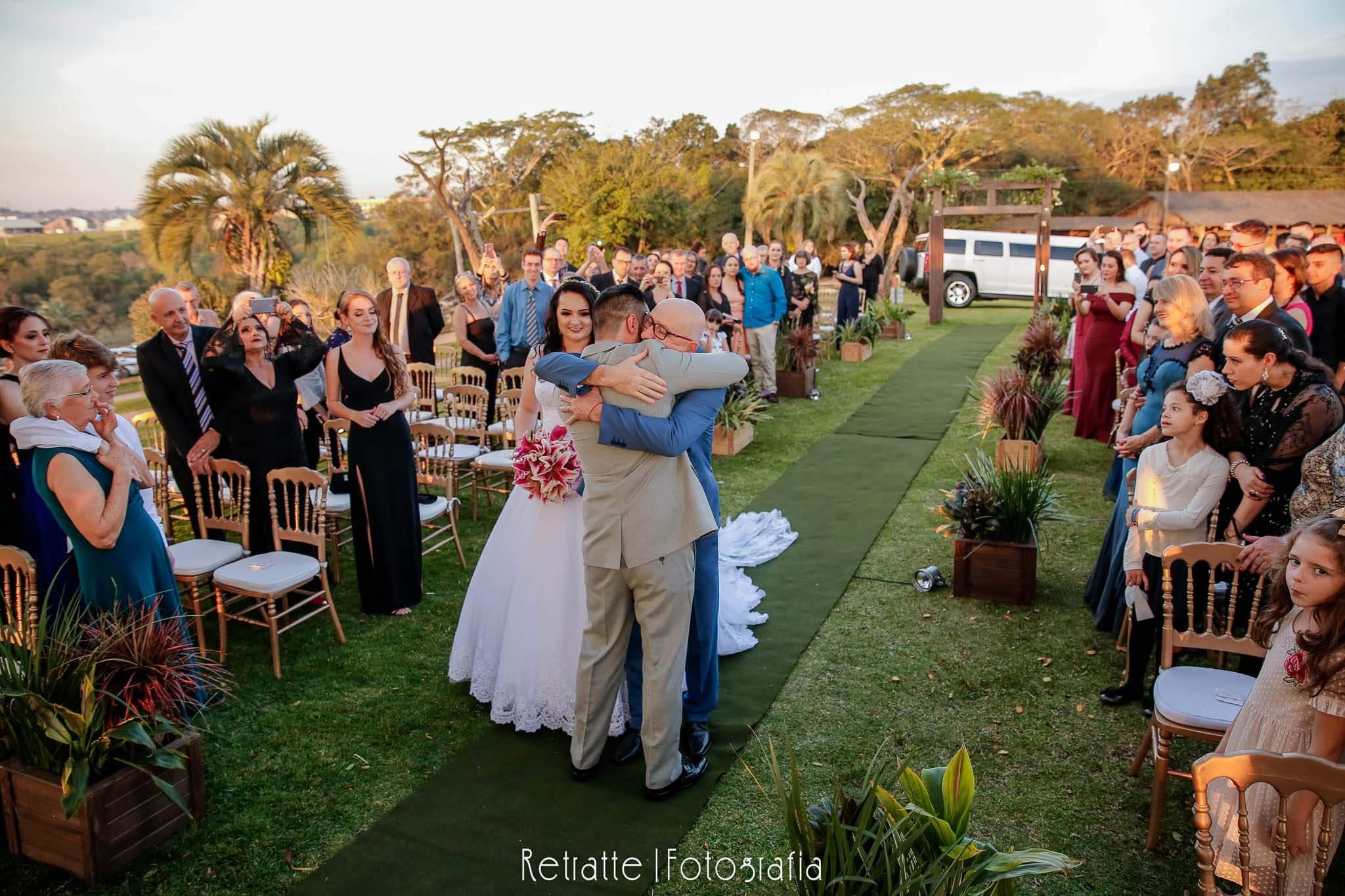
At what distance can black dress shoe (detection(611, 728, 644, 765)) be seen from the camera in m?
3.75

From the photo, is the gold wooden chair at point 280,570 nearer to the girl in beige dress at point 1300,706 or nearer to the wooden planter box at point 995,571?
the wooden planter box at point 995,571

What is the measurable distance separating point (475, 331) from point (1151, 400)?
6195mm

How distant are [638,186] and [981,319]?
9.93 m

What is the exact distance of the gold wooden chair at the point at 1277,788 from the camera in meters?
2.01

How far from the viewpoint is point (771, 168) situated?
32219 mm

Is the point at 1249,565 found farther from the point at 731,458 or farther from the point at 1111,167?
the point at 1111,167

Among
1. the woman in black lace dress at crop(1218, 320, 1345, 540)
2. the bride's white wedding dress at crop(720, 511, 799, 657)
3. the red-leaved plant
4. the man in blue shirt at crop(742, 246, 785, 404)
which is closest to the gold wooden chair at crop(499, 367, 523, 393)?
the bride's white wedding dress at crop(720, 511, 799, 657)

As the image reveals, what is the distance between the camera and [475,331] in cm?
888

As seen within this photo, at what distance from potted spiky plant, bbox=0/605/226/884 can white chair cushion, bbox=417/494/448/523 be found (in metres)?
2.62

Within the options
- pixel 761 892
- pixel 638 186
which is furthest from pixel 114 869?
pixel 638 186

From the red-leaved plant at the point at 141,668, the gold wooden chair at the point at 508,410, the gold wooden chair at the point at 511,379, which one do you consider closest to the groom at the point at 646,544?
the red-leaved plant at the point at 141,668

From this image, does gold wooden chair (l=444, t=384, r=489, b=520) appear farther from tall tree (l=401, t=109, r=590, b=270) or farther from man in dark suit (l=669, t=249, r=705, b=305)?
tall tree (l=401, t=109, r=590, b=270)

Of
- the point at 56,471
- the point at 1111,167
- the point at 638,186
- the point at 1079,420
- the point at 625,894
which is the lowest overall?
the point at 625,894

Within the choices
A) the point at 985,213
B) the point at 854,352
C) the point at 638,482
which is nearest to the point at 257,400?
the point at 638,482
